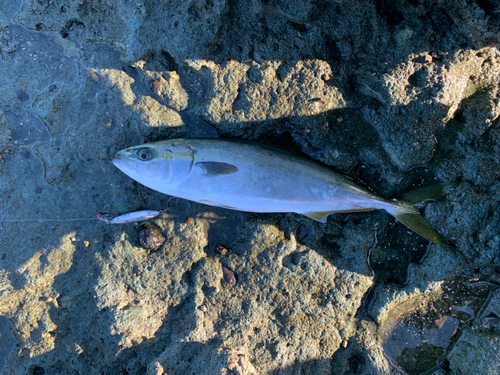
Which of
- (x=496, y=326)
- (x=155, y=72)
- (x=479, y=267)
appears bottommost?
(x=496, y=326)

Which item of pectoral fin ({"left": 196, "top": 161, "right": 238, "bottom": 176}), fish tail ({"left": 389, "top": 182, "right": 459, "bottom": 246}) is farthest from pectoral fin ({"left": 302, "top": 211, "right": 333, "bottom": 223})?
pectoral fin ({"left": 196, "top": 161, "right": 238, "bottom": 176})

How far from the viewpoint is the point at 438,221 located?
2.74 meters

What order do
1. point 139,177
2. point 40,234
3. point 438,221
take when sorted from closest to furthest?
point 139,177 < point 438,221 < point 40,234

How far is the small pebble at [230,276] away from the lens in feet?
9.13

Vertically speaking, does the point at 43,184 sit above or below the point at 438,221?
below

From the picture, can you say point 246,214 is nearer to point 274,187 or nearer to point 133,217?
point 274,187

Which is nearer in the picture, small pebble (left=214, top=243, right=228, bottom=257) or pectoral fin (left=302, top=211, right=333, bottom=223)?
pectoral fin (left=302, top=211, right=333, bottom=223)

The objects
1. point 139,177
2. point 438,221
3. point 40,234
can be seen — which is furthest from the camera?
point 40,234

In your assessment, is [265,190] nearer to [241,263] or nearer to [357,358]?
[241,263]

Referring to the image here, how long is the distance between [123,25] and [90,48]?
0.48m

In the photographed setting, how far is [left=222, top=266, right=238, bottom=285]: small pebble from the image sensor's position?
278cm

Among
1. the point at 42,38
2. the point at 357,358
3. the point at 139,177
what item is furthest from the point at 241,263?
the point at 42,38

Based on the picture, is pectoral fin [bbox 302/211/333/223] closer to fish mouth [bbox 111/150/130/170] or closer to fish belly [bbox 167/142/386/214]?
fish belly [bbox 167/142/386/214]

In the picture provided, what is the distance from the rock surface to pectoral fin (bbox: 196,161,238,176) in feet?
1.62
